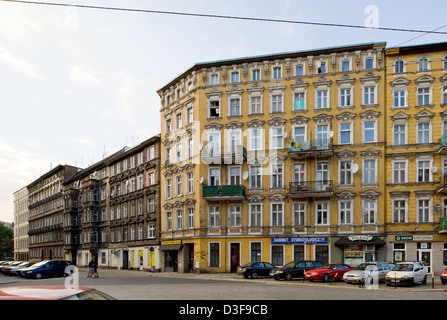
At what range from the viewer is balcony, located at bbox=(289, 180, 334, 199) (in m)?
37.3

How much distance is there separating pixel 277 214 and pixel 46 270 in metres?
19.6

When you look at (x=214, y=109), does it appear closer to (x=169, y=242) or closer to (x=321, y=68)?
(x=321, y=68)

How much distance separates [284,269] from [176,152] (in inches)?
750

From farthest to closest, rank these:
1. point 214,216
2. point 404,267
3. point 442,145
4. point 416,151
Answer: point 214,216, point 416,151, point 442,145, point 404,267

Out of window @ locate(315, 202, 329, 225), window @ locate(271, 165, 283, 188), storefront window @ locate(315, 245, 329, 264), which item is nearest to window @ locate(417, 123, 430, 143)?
window @ locate(315, 202, 329, 225)

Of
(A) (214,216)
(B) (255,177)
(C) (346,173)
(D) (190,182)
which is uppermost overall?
(C) (346,173)

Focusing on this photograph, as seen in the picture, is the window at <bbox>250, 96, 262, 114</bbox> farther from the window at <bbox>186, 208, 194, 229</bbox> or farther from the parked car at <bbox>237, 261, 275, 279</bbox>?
the parked car at <bbox>237, 261, 275, 279</bbox>

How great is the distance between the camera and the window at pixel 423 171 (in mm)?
35969

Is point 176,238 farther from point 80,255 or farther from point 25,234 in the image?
point 25,234

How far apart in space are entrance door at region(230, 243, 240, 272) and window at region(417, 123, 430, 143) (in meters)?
17.5

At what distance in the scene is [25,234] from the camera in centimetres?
10262

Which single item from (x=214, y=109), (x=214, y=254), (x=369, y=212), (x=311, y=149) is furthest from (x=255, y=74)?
(x=214, y=254)

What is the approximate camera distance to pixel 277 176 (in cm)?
3959
